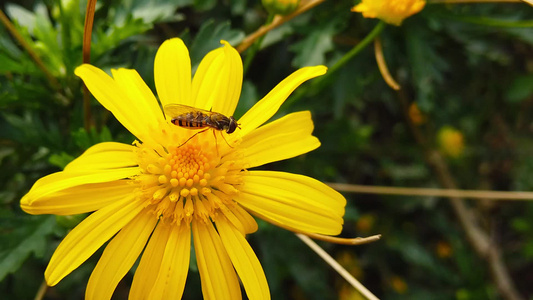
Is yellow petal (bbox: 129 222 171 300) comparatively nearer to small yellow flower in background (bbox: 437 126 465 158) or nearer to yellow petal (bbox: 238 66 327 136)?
yellow petal (bbox: 238 66 327 136)

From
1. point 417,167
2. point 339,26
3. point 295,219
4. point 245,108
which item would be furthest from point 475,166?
point 295,219

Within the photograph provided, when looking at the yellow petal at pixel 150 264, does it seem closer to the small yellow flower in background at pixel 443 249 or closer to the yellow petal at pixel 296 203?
the yellow petal at pixel 296 203

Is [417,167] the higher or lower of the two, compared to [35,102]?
lower

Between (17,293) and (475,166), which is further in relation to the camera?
(475,166)

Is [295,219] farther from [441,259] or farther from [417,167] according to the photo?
[441,259]

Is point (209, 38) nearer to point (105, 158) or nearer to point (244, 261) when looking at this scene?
point (105, 158)

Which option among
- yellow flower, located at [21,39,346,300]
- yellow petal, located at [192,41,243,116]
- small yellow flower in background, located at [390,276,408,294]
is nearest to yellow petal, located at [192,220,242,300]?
yellow flower, located at [21,39,346,300]

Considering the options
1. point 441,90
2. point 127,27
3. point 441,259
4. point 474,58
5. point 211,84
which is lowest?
point 441,259
